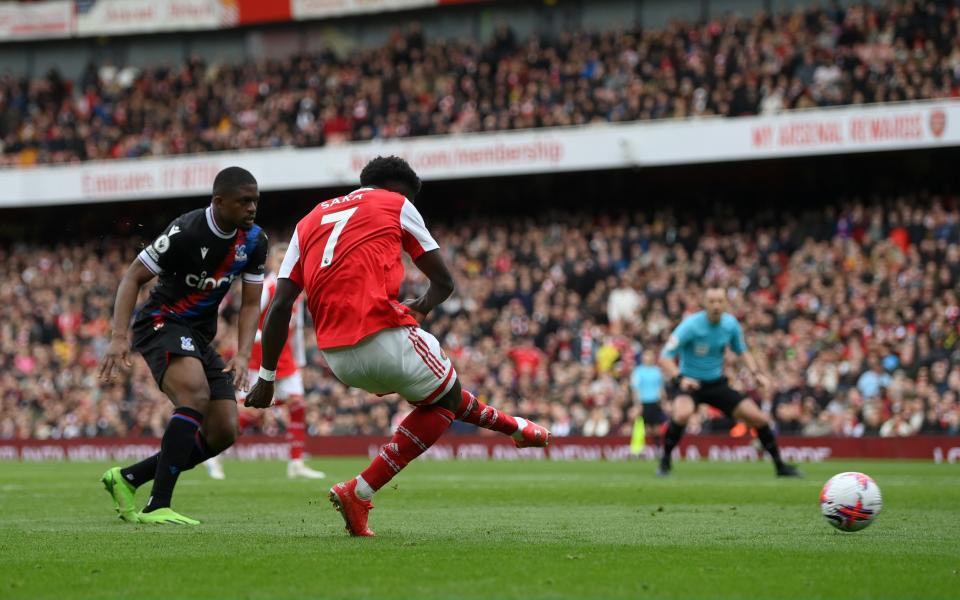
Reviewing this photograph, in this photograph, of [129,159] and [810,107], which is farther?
[129,159]

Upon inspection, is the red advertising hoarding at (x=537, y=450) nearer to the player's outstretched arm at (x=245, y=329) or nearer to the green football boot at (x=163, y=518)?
the player's outstretched arm at (x=245, y=329)

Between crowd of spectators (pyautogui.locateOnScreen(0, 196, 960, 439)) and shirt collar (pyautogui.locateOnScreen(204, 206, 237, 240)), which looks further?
crowd of spectators (pyautogui.locateOnScreen(0, 196, 960, 439))

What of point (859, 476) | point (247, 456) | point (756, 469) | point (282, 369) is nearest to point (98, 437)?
point (247, 456)

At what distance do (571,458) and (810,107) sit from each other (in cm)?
979

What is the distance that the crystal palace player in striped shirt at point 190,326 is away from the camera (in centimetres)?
899

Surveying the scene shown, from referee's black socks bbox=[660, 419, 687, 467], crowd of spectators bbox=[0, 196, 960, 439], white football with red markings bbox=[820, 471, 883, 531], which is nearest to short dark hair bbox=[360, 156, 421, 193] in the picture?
white football with red markings bbox=[820, 471, 883, 531]

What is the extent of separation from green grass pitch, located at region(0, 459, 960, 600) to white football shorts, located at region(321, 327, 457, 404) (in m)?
0.93

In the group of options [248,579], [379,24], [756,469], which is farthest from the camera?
[379,24]

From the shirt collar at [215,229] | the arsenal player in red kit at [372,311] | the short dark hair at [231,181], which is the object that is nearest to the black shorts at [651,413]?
the shirt collar at [215,229]

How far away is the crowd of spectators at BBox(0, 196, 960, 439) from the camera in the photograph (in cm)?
2350

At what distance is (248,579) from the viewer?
6.23 meters

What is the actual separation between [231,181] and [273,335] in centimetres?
161

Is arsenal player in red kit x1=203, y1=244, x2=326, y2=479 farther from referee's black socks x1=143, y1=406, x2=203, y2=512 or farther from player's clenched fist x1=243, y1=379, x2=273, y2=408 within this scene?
player's clenched fist x1=243, y1=379, x2=273, y2=408

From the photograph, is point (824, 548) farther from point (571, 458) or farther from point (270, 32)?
point (270, 32)
